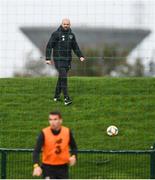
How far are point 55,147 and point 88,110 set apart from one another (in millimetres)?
6253

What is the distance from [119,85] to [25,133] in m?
3.00

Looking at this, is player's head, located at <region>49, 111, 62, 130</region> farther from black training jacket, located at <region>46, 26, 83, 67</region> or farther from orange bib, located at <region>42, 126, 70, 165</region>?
black training jacket, located at <region>46, 26, 83, 67</region>

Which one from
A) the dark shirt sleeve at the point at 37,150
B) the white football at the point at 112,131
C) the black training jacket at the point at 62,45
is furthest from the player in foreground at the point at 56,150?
the black training jacket at the point at 62,45

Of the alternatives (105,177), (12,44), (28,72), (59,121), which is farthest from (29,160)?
(28,72)

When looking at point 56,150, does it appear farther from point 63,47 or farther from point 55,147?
point 63,47

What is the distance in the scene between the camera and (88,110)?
706 inches

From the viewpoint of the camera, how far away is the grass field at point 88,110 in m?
16.7

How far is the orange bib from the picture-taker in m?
11.7

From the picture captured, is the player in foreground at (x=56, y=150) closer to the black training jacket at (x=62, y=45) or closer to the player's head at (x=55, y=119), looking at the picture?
the player's head at (x=55, y=119)

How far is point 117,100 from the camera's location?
1830 cm

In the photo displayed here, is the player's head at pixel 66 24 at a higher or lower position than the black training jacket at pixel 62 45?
higher

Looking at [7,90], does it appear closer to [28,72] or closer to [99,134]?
[99,134]

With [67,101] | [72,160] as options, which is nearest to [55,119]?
[72,160]

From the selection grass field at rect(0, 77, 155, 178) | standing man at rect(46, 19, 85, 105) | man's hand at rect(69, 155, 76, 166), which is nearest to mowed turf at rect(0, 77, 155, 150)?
grass field at rect(0, 77, 155, 178)
